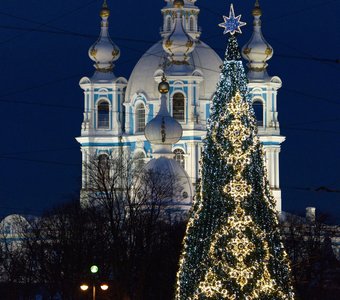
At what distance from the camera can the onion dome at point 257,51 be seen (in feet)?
321

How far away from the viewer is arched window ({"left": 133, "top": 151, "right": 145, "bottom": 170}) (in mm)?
90275

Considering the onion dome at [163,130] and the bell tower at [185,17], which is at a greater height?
the bell tower at [185,17]

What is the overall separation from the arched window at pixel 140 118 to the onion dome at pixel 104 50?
2.72m

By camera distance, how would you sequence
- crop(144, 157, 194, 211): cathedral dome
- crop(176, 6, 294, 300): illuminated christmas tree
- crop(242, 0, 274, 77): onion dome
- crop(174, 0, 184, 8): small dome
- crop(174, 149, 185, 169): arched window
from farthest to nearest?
crop(242, 0, 274, 77): onion dome, crop(174, 149, 185, 169): arched window, crop(174, 0, 184, 8): small dome, crop(144, 157, 194, 211): cathedral dome, crop(176, 6, 294, 300): illuminated christmas tree

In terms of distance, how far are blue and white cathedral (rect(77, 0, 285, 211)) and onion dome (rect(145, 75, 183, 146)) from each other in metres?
1.96

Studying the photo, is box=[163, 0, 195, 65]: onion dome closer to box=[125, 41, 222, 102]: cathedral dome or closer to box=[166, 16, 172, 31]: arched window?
box=[166, 16, 172, 31]: arched window

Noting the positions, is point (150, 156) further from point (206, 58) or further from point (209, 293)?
point (209, 293)

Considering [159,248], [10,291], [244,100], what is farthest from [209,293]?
[10,291]

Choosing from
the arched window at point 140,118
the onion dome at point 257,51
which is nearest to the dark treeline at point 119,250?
the onion dome at point 257,51

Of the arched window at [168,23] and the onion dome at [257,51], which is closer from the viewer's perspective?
the onion dome at [257,51]

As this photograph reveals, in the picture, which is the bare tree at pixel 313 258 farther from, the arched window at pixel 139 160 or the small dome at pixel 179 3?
the small dome at pixel 179 3

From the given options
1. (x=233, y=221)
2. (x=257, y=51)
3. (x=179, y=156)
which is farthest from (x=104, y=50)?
(x=233, y=221)

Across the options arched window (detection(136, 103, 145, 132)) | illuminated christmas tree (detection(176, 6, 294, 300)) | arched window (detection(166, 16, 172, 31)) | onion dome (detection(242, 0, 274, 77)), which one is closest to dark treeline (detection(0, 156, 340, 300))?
illuminated christmas tree (detection(176, 6, 294, 300))

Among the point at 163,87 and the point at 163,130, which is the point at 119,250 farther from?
the point at 163,87
